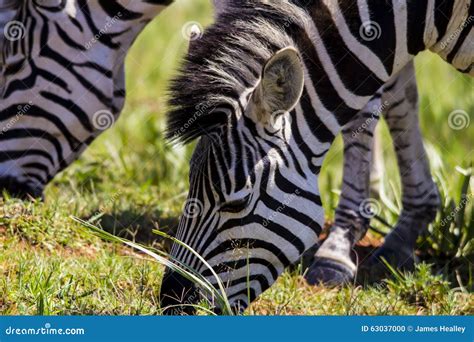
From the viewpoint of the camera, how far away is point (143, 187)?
25.5ft

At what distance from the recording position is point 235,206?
4.72m

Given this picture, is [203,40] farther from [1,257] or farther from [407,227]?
[407,227]

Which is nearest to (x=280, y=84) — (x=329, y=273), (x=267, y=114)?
(x=267, y=114)

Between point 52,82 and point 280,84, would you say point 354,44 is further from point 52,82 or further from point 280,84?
point 52,82

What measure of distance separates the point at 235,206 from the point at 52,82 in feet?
7.12

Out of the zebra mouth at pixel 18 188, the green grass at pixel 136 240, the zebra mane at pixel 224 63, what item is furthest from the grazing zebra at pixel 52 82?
the zebra mane at pixel 224 63

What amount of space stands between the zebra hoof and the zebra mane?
6.74ft

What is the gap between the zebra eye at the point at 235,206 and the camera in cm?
470

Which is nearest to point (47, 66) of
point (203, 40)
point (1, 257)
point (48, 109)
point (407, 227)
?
point (48, 109)

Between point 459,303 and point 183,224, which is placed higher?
point 183,224

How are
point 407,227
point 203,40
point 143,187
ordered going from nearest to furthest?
point 203,40, point 407,227, point 143,187

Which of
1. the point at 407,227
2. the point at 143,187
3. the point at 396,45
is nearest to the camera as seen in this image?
the point at 396,45

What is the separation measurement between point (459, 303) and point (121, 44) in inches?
116

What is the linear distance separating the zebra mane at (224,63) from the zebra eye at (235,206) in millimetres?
382
